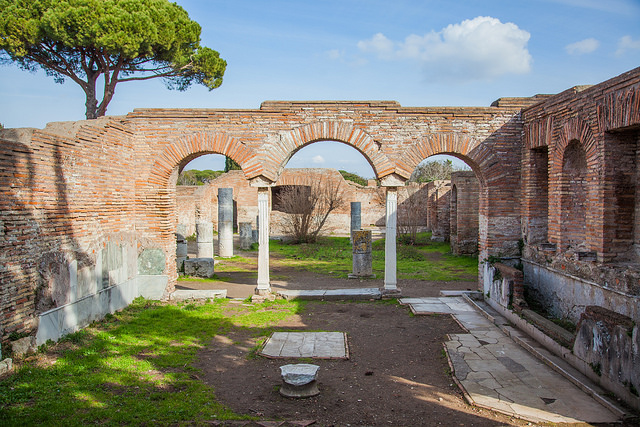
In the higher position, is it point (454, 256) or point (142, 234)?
point (142, 234)

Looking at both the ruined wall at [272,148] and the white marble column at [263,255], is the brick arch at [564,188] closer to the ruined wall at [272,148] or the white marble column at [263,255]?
the ruined wall at [272,148]

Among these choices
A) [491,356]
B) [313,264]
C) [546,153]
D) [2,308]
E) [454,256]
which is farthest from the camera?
[454,256]

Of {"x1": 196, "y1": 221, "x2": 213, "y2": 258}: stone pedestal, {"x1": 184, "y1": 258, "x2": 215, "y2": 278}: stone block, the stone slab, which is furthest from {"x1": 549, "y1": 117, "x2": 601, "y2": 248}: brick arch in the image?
{"x1": 196, "y1": 221, "x2": 213, "y2": 258}: stone pedestal

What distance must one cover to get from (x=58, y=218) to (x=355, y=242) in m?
6.55

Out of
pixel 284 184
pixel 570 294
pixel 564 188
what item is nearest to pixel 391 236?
pixel 564 188

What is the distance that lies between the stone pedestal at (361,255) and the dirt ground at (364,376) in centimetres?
298

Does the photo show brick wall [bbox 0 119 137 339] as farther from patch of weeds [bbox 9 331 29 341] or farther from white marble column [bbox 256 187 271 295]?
white marble column [bbox 256 187 271 295]

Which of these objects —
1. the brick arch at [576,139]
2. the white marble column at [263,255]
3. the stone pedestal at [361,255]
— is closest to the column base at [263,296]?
the white marble column at [263,255]

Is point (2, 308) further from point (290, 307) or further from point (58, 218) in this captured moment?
point (290, 307)

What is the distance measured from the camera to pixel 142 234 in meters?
8.45

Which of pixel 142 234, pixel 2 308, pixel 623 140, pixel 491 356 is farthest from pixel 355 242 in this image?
pixel 2 308

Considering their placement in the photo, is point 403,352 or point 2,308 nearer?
point 2,308

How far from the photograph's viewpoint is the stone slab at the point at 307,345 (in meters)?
5.65

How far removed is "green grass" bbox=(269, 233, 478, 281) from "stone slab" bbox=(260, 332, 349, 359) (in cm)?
531
